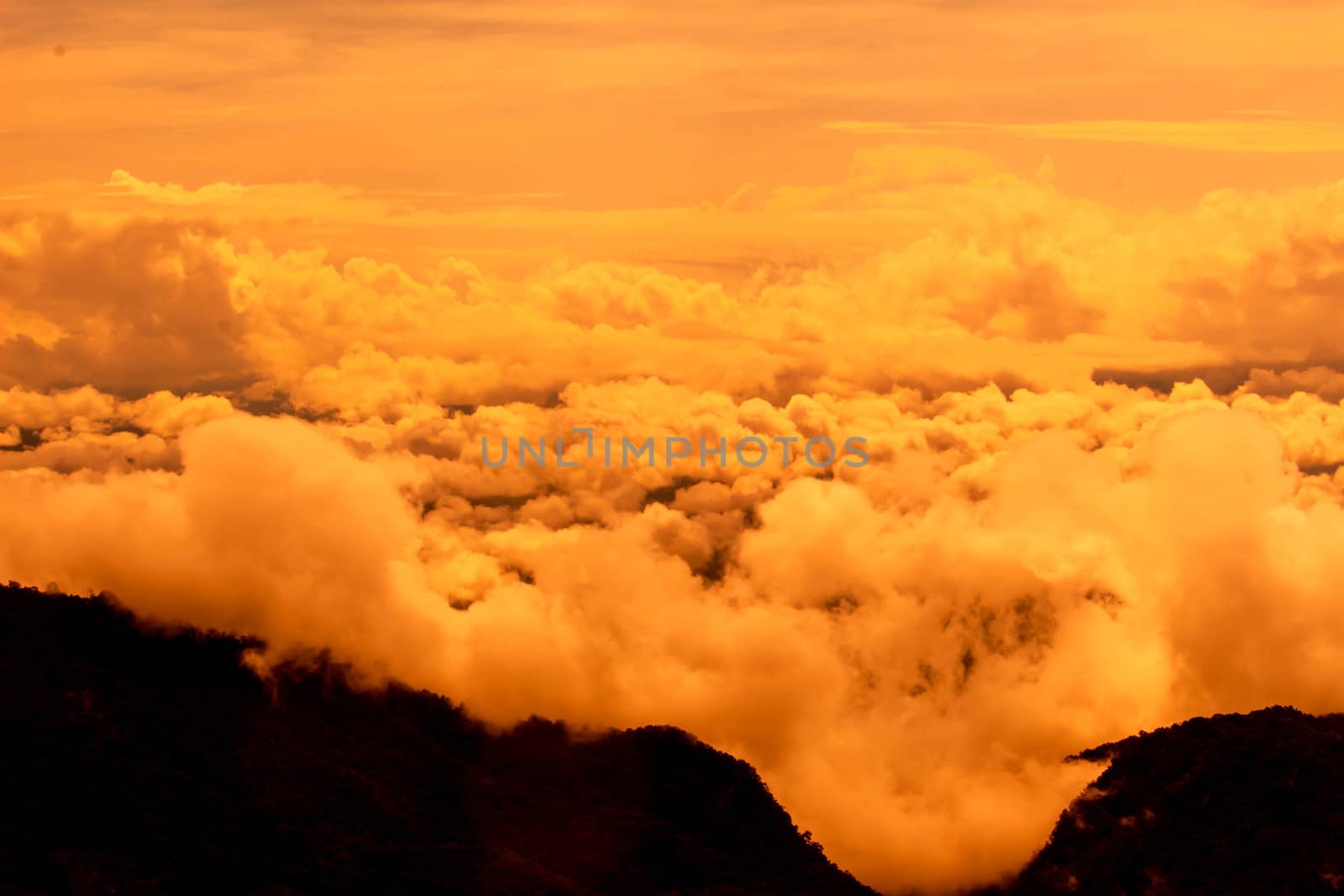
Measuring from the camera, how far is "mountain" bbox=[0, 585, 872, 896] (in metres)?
158

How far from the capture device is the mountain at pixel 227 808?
158 m

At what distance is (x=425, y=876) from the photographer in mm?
165875

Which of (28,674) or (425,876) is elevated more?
(28,674)

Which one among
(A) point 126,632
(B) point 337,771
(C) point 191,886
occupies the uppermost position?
(A) point 126,632

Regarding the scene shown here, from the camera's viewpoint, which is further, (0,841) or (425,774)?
(425,774)

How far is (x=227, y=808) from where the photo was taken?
169000 mm

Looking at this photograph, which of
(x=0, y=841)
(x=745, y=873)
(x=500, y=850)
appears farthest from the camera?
(x=745, y=873)

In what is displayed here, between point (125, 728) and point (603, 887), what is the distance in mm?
59204

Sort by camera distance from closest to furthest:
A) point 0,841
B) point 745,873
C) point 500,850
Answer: point 0,841 < point 500,850 < point 745,873

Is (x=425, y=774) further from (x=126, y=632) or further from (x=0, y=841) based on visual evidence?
(x=0, y=841)

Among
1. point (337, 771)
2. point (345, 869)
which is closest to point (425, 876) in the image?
point (345, 869)

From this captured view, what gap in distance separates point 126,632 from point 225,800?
39.1m

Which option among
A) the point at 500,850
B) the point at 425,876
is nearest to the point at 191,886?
the point at 425,876

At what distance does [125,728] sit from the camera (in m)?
180
